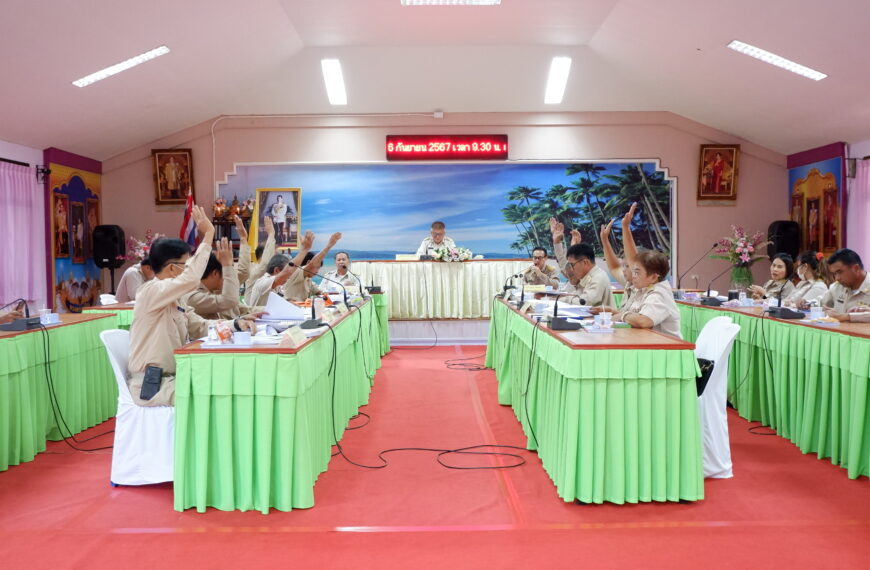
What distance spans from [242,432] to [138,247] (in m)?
7.83

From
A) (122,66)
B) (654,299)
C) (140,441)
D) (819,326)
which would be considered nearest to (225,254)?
(140,441)

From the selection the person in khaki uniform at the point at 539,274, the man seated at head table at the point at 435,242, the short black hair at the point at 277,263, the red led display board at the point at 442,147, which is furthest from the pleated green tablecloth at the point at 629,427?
the red led display board at the point at 442,147

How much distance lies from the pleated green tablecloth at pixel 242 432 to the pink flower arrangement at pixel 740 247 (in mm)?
8335

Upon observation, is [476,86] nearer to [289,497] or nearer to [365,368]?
[365,368]

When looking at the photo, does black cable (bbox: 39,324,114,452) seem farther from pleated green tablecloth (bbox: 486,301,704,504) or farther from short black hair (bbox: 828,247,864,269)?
short black hair (bbox: 828,247,864,269)

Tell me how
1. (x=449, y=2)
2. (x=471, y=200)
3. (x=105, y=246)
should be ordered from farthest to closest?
(x=471, y=200)
(x=105, y=246)
(x=449, y=2)

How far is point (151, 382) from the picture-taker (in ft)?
10.8

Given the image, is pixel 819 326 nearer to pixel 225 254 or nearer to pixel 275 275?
pixel 225 254

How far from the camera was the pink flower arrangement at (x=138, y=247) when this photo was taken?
9.55 m

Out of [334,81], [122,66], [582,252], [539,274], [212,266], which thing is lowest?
[539,274]

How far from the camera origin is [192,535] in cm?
281

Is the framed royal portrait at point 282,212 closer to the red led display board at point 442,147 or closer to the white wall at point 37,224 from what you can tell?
the red led display board at point 442,147

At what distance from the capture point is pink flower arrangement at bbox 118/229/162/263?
9.55m

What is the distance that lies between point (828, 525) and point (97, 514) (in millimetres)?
3338
